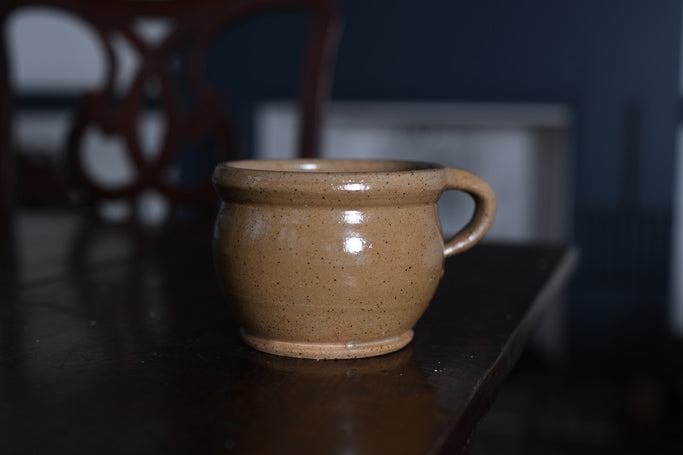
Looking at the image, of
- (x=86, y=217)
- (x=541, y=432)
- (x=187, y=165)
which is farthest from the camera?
(x=187, y=165)

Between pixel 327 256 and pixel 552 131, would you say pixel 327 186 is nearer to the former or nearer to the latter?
pixel 327 256

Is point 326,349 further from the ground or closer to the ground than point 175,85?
closer to the ground

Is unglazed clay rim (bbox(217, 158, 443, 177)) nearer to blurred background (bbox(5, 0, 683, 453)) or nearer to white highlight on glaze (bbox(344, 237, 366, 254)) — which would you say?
white highlight on glaze (bbox(344, 237, 366, 254))

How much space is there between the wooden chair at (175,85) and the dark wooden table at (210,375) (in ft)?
1.27

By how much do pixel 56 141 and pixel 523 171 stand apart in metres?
1.80

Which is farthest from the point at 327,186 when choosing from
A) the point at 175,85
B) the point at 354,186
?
the point at 175,85

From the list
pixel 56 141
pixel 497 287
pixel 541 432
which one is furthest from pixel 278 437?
pixel 56 141

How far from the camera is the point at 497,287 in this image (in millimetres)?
498

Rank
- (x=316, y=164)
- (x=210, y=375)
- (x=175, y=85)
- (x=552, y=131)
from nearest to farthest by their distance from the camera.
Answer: (x=210, y=375)
(x=316, y=164)
(x=175, y=85)
(x=552, y=131)

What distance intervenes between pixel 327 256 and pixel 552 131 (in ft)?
7.42

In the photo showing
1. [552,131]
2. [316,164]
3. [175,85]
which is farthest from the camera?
[552,131]

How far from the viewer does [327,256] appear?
12.7 inches

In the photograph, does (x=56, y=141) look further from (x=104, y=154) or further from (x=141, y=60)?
(x=141, y=60)

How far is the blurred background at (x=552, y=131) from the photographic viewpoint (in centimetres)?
225
